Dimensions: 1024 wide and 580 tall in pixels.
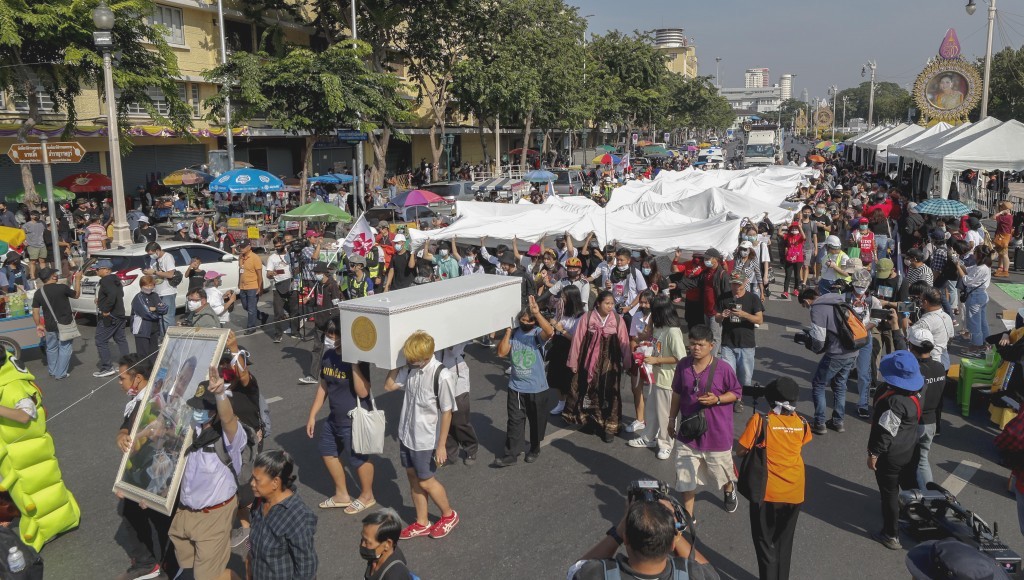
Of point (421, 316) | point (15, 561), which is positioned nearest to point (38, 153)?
point (421, 316)

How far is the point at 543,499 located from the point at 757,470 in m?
2.22

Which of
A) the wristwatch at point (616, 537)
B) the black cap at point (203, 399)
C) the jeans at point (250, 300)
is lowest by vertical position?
the jeans at point (250, 300)

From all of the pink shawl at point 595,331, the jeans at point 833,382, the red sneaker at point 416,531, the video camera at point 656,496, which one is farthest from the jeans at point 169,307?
the video camera at point 656,496

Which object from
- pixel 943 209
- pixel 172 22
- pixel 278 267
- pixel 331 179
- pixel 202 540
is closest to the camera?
pixel 202 540

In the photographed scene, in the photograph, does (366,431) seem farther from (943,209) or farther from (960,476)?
(943,209)

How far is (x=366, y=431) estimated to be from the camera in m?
5.57

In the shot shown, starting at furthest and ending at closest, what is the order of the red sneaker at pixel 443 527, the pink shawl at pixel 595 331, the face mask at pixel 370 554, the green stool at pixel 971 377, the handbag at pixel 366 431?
the green stool at pixel 971 377, the pink shawl at pixel 595 331, the red sneaker at pixel 443 527, the handbag at pixel 366 431, the face mask at pixel 370 554

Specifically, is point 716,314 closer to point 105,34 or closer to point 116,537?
point 116,537

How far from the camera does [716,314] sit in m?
8.49

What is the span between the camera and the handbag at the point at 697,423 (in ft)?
17.2

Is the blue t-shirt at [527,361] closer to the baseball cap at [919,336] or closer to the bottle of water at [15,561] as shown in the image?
the baseball cap at [919,336]

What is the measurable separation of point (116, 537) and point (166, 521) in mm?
1198

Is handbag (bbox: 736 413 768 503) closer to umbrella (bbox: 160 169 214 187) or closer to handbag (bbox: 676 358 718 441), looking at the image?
handbag (bbox: 676 358 718 441)

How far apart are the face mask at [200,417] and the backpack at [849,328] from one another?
18.8 feet
